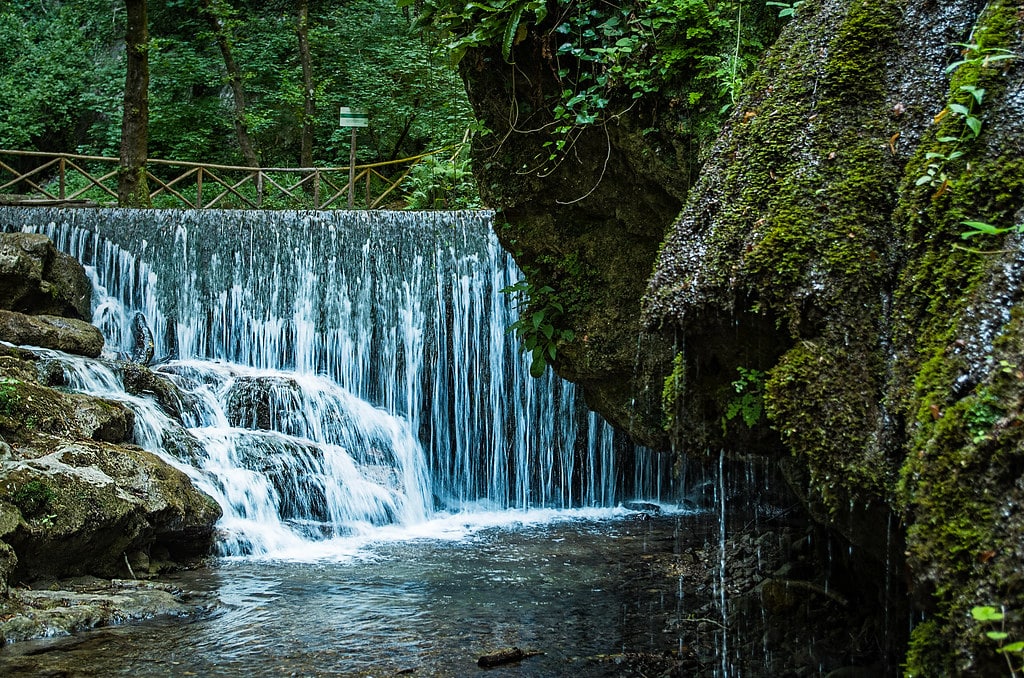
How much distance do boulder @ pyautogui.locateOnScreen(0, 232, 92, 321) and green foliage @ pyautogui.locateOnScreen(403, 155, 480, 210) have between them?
657 centimetres

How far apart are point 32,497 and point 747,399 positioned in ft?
17.6

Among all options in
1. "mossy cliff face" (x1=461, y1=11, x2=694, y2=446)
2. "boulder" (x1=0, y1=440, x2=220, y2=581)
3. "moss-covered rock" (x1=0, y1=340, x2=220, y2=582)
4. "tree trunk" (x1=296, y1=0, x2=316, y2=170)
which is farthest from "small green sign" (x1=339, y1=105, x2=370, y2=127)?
"mossy cliff face" (x1=461, y1=11, x2=694, y2=446)

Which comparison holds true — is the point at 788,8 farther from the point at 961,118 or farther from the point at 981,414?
the point at 981,414

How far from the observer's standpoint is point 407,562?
8.04 meters

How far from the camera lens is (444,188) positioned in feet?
56.7

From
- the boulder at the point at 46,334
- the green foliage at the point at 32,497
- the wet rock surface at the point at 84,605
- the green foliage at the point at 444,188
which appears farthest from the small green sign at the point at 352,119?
the wet rock surface at the point at 84,605

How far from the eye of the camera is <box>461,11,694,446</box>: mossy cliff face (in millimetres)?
6266

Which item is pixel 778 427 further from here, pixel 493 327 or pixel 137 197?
pixel 137 197

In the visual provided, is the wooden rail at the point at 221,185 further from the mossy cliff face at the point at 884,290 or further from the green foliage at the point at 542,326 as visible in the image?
the mossy cliff face at the point at 884,290

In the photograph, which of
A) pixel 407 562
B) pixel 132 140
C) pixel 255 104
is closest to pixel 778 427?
pixel 407 562

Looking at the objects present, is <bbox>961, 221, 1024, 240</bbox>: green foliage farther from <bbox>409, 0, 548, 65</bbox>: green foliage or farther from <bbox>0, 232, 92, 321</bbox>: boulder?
<bbox>0, 232, 92, 321</bbox>: boulder

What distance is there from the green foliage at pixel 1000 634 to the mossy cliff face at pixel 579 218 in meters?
4.04

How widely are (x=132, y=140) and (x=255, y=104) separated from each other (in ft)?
26.6

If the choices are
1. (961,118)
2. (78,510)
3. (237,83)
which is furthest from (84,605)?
(237,83)
